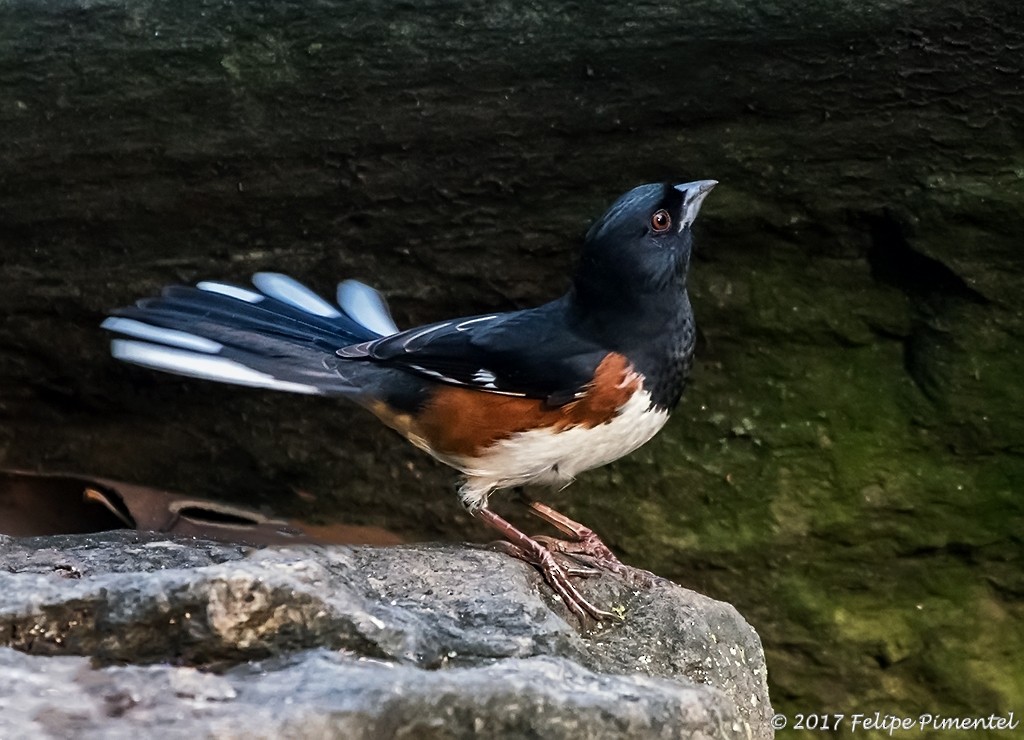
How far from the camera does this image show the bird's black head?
2525mm

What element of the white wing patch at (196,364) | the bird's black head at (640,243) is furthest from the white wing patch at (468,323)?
the white wing patch at (196,364)

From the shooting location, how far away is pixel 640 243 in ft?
8.34

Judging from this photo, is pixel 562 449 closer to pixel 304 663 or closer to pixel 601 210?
pixel 601 210

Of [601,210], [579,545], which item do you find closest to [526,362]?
[579,545]

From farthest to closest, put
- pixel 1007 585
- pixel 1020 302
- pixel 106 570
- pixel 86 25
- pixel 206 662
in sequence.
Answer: pixel 1007 585, pixel 1020 302, pixel 86 25, pixel 106 570, pixel 206 662

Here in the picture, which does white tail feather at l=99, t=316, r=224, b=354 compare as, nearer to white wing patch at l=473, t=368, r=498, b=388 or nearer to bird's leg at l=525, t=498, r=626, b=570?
white wing patch at l=473, t=368, r=498, b=388

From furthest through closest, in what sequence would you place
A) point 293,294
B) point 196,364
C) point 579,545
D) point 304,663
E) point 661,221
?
point 293,294 → point 579,545 → point 661,221 → point 196,364 → point 304,663

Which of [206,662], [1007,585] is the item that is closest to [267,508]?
[206,662]

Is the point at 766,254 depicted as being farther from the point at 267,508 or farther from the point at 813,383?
the point at 267,508

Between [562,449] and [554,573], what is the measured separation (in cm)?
28

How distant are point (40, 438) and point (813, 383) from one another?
2352 millimetres

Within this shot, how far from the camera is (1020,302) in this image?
116 inches

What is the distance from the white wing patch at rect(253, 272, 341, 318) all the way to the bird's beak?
3.09ft

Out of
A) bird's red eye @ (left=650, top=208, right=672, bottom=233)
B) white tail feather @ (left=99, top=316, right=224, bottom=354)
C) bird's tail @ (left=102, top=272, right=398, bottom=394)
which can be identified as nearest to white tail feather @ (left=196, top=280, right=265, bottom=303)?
bird's tail @ (left=102, top=272, right=398, bottom=394)
